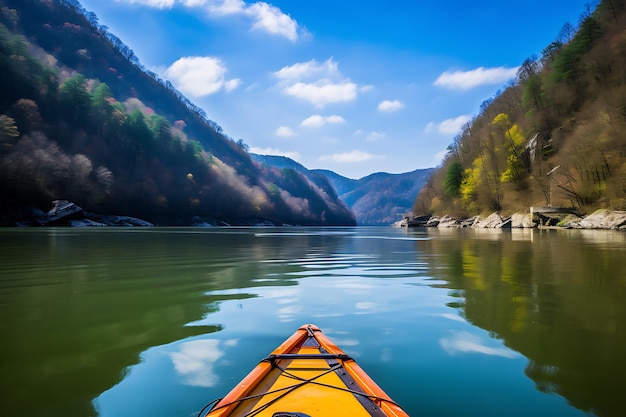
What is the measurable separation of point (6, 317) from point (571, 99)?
72468mm

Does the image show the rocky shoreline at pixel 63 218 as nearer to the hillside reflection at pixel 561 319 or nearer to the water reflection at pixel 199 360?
the hillside reflection at pixel 561 319

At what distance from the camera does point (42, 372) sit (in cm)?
392

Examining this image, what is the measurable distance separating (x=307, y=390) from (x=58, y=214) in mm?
64611

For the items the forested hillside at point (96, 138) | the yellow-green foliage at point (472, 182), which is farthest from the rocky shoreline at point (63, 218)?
the yellow-green foliage at point (472, 182)

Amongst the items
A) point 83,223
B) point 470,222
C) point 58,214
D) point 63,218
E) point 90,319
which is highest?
point 58,214

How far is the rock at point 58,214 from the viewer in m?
54.2

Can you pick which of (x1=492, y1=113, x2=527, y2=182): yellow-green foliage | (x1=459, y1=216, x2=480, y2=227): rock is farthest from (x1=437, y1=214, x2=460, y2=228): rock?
(x1=492, y1=113, x2=527, y2=182): yellow-green foliage

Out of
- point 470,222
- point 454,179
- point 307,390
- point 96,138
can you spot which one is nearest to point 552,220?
point 470,222

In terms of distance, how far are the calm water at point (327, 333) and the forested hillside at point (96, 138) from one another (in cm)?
5900

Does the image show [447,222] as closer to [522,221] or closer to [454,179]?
[454,179]

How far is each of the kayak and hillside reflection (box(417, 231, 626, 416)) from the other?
6.23ft

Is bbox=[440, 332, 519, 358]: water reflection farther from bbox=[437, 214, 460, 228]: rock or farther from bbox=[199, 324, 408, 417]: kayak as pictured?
bbox=[437, 214, 460, 228]: rock

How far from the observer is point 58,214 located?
55.3 m

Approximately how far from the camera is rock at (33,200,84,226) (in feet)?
178
